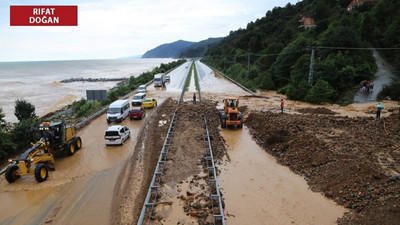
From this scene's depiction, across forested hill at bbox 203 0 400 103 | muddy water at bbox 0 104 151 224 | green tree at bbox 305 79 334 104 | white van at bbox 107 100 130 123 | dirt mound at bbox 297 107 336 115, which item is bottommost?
muddy water at bbox 0 104 151 224

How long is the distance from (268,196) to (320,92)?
23.2 metres

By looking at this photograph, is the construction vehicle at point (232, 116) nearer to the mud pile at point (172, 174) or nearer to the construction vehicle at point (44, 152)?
the mud pile at point (172, 174)

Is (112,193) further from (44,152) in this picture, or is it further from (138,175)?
(44,152)

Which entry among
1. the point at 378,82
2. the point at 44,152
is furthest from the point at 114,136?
the point at 378,82

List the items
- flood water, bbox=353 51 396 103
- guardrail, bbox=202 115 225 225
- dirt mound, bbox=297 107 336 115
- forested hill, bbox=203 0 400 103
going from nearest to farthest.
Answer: guardrail, bbox=202 115 225 225 < dirt mound, bbox=297 107 336 115 < flood water, bbox=353 51 396 103 < forested hill, bbox=203 0 400 103

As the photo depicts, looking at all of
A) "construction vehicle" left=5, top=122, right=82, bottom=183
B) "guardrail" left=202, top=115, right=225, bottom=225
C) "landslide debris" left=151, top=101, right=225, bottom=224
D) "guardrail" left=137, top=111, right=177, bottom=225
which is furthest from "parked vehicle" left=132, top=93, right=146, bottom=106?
"guardrail" left=202, top=115, right=225, bottom=225

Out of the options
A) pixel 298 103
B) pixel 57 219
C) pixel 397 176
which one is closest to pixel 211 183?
pixel 57 219

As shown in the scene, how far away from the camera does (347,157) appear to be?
1430cm

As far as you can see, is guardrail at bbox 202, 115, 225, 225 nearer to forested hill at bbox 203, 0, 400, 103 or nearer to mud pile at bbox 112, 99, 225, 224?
mud pile at bbox 112, 99, 225, 224

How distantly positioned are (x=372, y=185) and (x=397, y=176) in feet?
3.80

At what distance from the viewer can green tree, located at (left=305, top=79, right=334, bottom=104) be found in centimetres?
3190

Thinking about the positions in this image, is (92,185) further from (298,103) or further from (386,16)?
(386,16)

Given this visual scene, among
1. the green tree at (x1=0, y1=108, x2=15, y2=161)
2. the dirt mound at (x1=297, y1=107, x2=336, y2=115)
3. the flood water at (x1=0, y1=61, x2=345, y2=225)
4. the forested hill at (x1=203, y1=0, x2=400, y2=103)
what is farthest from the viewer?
the forested hill at (x1=203, y1=0, x2=400, y2=103)

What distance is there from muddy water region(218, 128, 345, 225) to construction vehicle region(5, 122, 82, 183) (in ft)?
32.1
